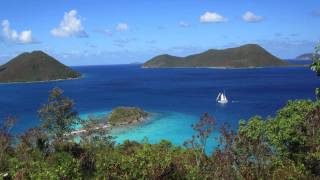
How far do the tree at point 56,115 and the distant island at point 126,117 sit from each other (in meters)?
43.9

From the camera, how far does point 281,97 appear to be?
133 metres

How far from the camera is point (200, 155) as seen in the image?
27.5 meters

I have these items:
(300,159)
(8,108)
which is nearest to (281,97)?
(8,108)

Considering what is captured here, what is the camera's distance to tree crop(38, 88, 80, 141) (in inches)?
1770

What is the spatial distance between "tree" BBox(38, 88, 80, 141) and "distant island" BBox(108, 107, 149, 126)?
43859 millimetres

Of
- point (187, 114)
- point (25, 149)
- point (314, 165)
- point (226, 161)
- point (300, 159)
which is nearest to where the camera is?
point (226, 161)

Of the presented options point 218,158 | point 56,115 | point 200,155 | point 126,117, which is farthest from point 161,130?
point 218,158

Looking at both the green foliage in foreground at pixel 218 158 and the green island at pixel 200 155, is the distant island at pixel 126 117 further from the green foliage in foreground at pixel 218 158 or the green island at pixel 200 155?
the green foliage in foreground at pixel 218 158

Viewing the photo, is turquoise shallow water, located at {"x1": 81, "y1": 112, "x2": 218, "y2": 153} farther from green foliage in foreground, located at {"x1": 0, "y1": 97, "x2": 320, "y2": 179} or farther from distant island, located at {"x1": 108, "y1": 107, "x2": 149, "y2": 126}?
green foliage in foreground, located at {"x1": 0, "y1": 97, "x2": 320, "y2": 179}

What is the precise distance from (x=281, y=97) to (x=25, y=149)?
10927cm

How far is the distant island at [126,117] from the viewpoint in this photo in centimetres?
9212

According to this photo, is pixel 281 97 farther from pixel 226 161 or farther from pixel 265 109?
pixel 226 161

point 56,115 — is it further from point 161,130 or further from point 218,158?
point 161,130

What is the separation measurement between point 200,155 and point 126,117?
226 feet
